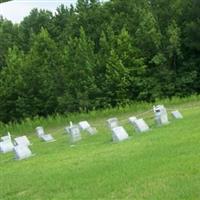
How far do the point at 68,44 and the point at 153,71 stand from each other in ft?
33.3

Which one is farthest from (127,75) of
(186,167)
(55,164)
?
(186,167)

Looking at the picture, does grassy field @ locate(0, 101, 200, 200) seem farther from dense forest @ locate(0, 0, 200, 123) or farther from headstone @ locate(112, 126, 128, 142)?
dense forest @ locate(0, 0, 200, 123)

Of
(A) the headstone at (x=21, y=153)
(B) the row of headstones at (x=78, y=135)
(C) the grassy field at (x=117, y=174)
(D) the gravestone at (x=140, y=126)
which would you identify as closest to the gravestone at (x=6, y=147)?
(B) the row of headstones at (x=78, y=135)

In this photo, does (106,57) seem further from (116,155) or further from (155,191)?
(155,191)

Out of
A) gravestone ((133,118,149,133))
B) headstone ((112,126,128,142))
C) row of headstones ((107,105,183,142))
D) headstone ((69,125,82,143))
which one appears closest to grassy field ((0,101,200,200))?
headstone ((112,126,128,142))

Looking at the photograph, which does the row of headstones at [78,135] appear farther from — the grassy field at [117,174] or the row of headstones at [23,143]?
the grassy field at [117,174]

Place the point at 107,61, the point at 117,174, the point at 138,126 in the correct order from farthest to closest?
1. the point at 107,61
2. the point at 138,126
3. the point at 117,174

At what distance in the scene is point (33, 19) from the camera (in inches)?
2884

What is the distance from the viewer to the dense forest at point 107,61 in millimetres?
52406

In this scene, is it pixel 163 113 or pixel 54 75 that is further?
pixel 54 75

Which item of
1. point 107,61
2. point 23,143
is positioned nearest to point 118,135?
point 23,143

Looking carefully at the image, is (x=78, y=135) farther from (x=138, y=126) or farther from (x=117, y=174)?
(x=117, y=174)

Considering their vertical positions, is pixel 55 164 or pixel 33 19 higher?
pixel 33 19

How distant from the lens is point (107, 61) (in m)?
53.8
